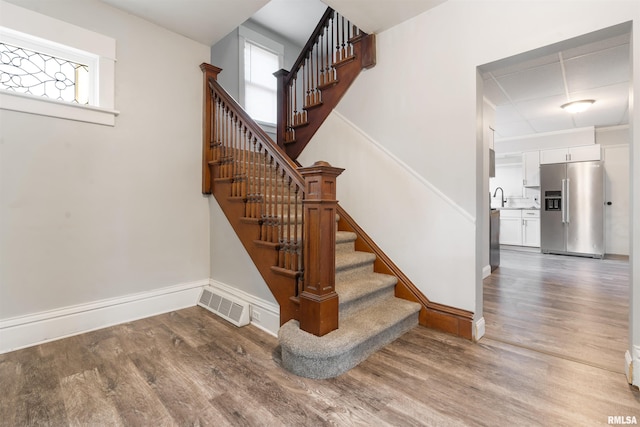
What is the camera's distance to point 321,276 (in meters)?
1.90

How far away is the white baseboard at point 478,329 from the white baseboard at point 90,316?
8.64ft

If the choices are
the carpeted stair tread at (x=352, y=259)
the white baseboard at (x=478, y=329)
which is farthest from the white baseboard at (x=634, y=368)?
the carpeted stair tread at (x=352, y=259)

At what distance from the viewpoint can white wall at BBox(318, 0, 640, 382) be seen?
1.94m

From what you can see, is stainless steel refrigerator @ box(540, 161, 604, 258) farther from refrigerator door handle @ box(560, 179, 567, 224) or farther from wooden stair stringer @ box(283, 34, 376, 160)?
wooden stair stringer @ box(283, 34, 376, 160)

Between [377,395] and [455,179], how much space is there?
5.45 ft

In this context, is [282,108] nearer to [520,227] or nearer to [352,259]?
[352,259]

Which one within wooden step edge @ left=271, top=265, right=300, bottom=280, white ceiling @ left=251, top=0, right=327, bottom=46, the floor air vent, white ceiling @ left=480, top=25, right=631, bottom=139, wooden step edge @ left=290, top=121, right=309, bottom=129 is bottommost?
the floor air vent

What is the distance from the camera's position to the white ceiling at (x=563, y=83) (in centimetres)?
233

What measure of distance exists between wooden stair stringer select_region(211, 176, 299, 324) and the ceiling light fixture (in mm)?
5297

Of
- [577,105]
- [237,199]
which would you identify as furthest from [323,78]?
[577,105]

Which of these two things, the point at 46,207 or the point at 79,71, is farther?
the point at 79,71

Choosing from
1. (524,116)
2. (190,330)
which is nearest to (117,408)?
(190,330)

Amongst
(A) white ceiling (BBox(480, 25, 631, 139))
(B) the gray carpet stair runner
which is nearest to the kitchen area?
(A) white ceiling (BBox(480, 25, 631, 139))

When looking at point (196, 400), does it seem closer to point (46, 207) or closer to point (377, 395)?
point (377, 395)
